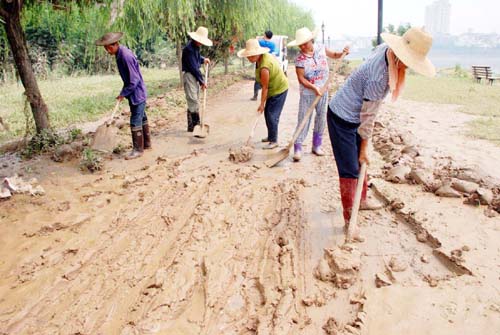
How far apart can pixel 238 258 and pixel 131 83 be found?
3068 mm

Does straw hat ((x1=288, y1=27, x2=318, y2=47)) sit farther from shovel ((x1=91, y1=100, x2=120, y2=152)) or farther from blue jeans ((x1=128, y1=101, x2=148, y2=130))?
shovel ((x1=91, y1=100, x2=120, y2=152))

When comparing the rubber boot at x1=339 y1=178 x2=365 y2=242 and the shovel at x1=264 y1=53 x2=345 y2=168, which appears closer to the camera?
the rubber boot at x1=339 y1=178 x2=365 y2=242

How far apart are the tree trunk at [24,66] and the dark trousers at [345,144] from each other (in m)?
4.25

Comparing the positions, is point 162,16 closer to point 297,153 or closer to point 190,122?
point 190,122

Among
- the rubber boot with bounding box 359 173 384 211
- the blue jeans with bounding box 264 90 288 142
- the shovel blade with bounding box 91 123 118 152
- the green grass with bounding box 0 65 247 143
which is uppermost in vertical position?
the blue jeans with bounding box 264 90 288 142

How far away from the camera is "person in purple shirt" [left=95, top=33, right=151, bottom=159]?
15.8ft

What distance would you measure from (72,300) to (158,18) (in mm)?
8183

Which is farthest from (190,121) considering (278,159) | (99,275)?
(99,275)

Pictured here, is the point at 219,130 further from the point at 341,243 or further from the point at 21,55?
the point at 341,243

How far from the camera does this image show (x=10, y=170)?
4906 mm

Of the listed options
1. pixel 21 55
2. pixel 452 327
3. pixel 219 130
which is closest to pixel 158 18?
pixel 219 130

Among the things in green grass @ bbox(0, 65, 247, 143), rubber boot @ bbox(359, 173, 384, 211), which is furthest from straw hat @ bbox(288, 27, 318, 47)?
green grass @ bbox(0, 65, 247, 143)

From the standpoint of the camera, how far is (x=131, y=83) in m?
5.07

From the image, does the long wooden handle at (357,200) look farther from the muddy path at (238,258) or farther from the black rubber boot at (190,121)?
the black rubber boot at (190,121)
